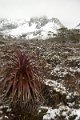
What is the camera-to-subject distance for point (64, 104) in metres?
13.5

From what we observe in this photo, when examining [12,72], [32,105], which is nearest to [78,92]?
[32,105]

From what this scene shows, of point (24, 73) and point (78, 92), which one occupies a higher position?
point (24, 73)

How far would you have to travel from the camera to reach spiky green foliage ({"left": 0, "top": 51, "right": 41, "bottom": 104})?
1294 cm

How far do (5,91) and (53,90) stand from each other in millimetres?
2257

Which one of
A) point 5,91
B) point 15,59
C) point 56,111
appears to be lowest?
point 56,111

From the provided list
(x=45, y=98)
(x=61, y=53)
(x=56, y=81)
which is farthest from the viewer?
(x=61, y=53)

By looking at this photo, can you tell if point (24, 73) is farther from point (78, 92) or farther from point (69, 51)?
point (69, 51)

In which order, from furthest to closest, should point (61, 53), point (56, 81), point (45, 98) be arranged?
point (61, 53)
point (56, 81)
point (45, 98)

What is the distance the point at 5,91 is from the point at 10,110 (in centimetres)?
96

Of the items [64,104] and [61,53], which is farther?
[61,53]

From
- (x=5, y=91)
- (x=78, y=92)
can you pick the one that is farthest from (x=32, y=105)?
(x=78, y=92)

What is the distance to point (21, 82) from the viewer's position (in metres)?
13.0

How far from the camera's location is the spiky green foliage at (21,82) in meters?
12.9

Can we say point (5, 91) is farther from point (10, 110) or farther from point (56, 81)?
point (56, 81)
